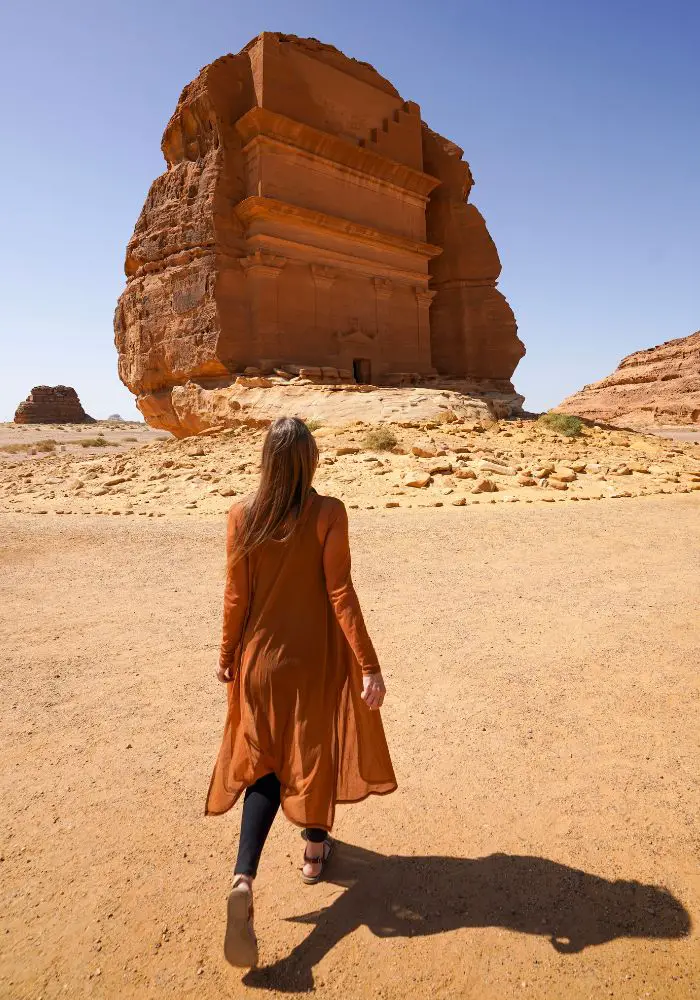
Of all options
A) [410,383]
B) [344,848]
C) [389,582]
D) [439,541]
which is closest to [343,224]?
[410,383]

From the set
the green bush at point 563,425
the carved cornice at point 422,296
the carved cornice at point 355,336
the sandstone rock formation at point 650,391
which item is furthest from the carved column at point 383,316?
the sandstone rock formation at point 650,391

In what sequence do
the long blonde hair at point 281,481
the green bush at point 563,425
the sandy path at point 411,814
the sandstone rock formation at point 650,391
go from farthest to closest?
1. the sandstone rock formation at point 650,391
2. the green bush at point 563,425
3. the long blonde hair at point 281,481
4. the sandy path at point 411,814

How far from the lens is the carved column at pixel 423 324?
18578 mm

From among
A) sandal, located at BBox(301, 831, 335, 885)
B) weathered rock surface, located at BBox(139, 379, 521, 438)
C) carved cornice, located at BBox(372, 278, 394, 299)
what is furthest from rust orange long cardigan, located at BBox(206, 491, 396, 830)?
carved cornice, located at BBox(372, 278, 394, 299)

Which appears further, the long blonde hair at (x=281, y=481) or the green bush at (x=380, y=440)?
the green bush at (x=380, y=440)

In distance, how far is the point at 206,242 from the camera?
15.3 m

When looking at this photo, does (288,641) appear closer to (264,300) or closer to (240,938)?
(240,938)

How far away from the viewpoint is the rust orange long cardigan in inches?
84.7

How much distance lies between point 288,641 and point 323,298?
1544 centimetres

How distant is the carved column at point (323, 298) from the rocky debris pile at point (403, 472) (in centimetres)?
406

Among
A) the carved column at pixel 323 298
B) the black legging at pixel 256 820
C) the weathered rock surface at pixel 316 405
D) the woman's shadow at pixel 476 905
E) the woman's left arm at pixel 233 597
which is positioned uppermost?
the carved column at pixel 323 298

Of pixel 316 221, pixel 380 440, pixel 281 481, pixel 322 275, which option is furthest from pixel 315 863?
pixel 316 221

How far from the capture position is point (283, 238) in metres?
Result: 15.6

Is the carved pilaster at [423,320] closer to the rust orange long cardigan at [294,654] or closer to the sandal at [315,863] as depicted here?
the rust orange long cardigan at [294,654]
